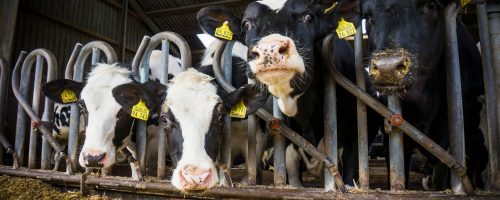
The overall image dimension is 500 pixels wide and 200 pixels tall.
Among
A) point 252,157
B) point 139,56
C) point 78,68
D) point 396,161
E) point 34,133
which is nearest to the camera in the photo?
point 396,161

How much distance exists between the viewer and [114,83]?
3879 millimetres

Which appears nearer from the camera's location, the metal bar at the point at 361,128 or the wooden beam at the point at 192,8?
the metal bar at the point at 361,128

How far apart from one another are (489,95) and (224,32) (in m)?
2.04

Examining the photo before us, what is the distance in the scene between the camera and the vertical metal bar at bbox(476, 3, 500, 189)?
2521mm

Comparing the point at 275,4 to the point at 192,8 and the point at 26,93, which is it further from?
the point at 192,8

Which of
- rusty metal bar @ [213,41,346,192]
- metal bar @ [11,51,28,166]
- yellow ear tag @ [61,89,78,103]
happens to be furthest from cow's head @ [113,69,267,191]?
metal bar @ [11,51,28,166]

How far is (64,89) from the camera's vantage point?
411 centimetres

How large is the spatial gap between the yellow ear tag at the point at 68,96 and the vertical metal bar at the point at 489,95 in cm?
368

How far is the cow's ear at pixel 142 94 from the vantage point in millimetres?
3287

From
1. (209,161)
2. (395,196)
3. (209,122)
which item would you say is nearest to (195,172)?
(209,161)

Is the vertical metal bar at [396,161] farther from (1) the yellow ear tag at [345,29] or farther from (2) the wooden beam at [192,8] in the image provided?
(2) the wooden beam at [192,8]

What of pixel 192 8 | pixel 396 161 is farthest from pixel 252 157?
pixel 192 8

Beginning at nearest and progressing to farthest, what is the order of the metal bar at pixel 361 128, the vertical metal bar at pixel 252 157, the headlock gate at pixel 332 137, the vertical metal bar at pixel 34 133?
1. the headlock gate at pixel 332 137
2. the metal bar at pixel 361 128
3. the vertical metal bar at pixel 252 157
4. the vertical metal bar at pixel 34 133

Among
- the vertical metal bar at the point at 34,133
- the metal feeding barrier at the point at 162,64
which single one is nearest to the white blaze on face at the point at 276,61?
the metal feeding barrier at the point at 162,64
